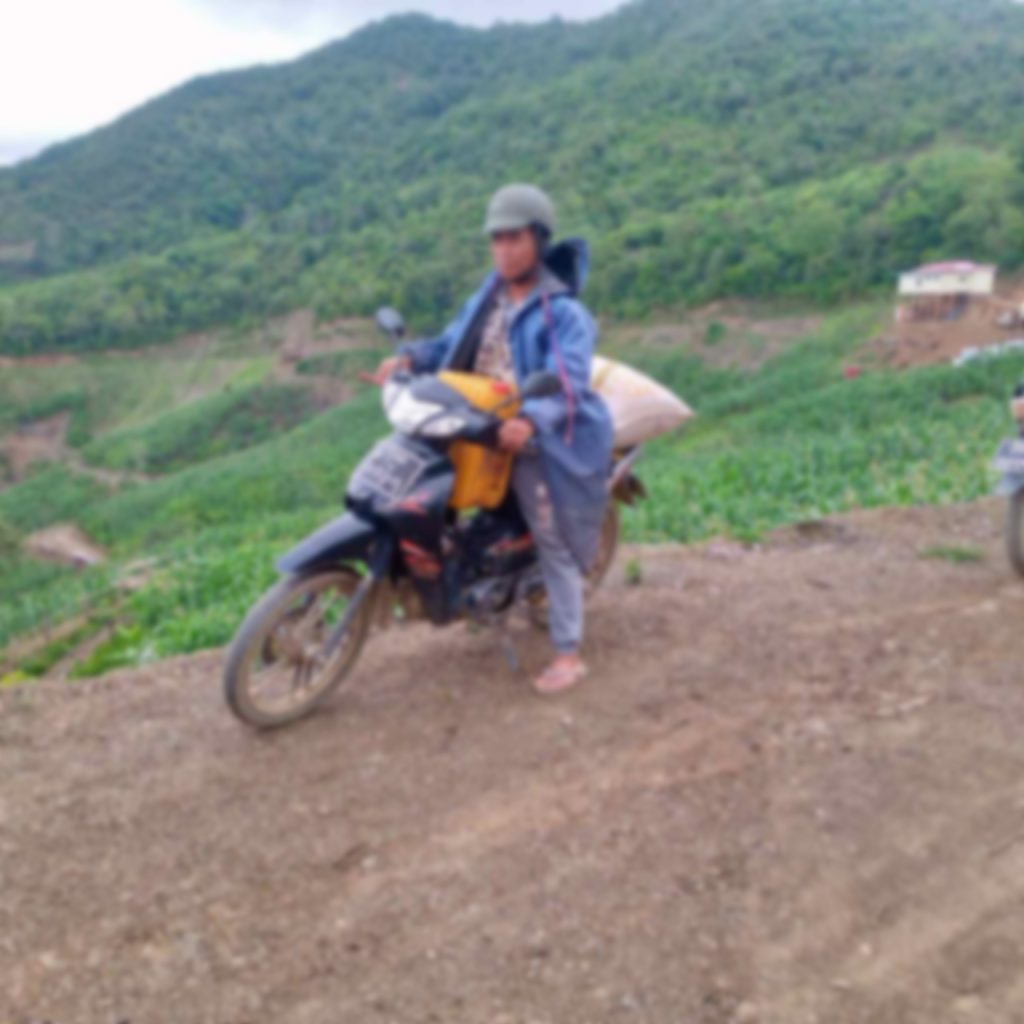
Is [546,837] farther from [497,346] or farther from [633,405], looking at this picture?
[633,405]

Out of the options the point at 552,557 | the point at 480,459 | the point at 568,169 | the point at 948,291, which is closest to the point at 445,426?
the point at 480,459

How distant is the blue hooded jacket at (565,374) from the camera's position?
3.56m

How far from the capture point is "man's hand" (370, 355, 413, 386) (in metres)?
3.89

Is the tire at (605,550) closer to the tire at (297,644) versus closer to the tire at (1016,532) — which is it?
the tire at (297,644)

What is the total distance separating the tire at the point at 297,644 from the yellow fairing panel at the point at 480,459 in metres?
0.51

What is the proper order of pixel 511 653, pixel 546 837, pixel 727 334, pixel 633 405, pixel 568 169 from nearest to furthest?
pixel 546 837 < pixel 511 653 < pixel 633 405 < pixel 727 334 < pixel 568 169

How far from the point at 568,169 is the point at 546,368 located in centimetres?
7548

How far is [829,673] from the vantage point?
3975mm

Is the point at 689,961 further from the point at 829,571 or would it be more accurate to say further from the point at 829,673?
the point at 829,571

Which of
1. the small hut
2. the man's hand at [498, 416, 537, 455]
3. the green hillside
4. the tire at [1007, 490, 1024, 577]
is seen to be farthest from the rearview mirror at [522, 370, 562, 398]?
the small hut

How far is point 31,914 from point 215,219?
100m

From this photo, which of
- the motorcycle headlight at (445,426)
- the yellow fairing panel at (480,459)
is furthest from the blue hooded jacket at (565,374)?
the motorcycle headlight at (445,426)

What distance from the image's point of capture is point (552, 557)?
12.7ft

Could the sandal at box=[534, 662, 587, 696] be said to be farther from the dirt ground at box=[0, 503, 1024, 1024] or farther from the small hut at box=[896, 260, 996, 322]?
the small hut at box=[896, 260, 996, 322]
